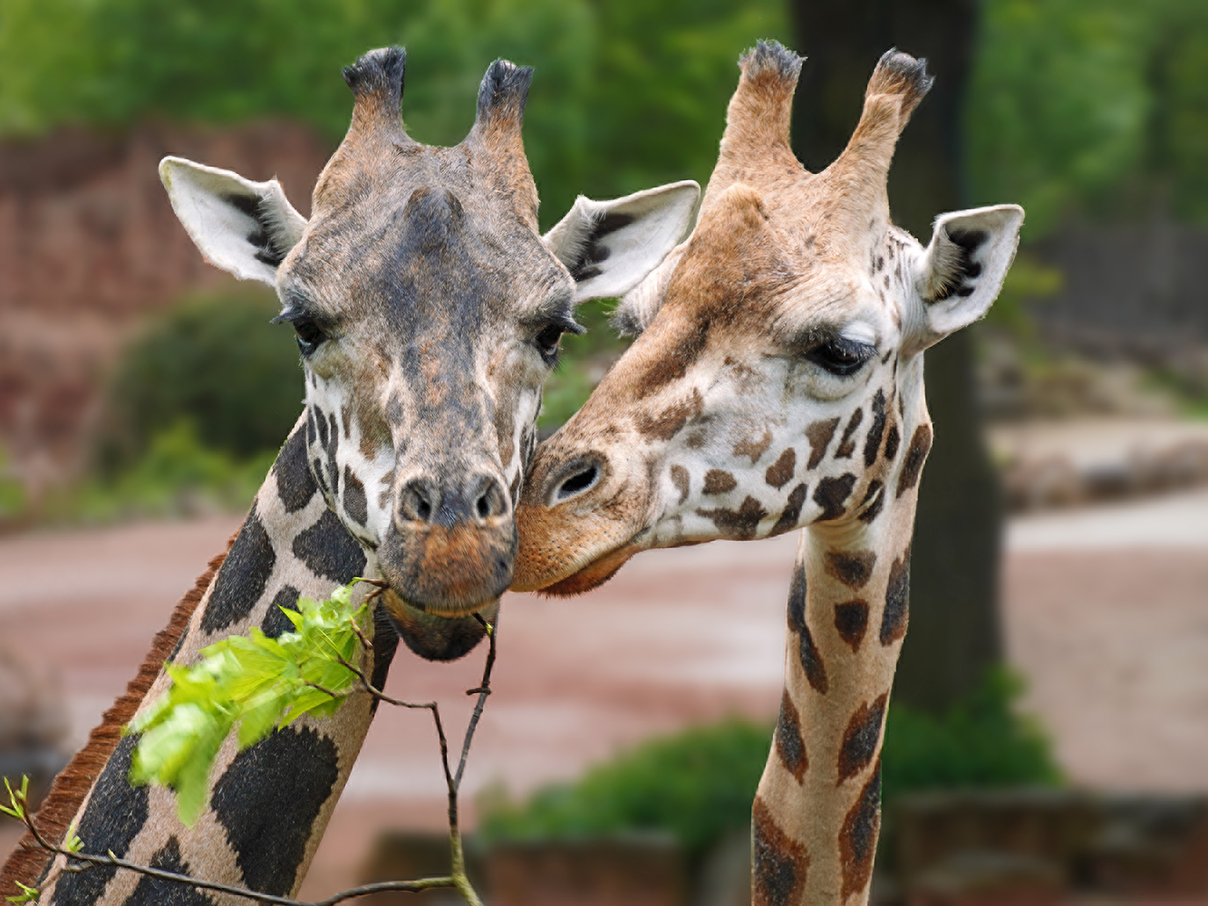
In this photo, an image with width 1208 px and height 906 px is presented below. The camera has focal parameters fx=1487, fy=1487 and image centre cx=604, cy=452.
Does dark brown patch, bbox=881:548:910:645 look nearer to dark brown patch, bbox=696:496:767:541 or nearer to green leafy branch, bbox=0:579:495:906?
dark brown patch, bbox=696:496:767:541

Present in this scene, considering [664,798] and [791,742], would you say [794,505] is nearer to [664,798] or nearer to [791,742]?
[791,742]

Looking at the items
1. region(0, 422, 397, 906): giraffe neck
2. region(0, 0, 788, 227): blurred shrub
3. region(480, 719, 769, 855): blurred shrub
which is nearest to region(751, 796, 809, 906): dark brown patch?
region(0, 422, 397, 906): giraffe neck

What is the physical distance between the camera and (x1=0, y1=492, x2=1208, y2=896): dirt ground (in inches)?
476

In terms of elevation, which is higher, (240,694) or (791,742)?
(240,694)

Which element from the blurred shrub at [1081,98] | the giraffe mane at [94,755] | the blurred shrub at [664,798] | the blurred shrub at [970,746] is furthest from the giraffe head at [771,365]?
the blurred shrub at [1081,98]

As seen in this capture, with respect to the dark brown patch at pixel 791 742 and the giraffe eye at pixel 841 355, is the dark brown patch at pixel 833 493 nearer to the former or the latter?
the giraffe eye at pixel 841 355

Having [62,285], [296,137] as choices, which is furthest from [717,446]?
[62,285]

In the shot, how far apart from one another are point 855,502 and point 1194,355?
3019 centimetres

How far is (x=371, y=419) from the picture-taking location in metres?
3.10

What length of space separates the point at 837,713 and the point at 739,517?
24.3 inches

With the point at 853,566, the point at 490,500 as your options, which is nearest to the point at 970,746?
the point at 853,566

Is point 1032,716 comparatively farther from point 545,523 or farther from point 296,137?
point 296,137

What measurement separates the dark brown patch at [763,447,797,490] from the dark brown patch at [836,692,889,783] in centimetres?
65

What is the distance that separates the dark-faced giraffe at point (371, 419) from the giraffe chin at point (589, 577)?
0.19 m
